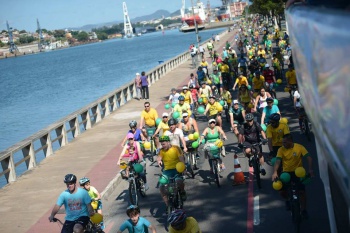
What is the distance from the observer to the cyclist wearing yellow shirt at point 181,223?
871cm

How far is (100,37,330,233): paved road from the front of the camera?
11953mm

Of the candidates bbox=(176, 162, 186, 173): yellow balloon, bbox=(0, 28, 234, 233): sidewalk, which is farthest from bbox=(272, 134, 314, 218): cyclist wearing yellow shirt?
bbox=(0, 28, 234, 233): sidewalk

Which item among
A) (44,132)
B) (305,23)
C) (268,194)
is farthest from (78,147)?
(305,23)

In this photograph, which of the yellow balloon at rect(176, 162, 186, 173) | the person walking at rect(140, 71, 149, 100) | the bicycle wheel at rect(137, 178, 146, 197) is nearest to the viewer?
the yellow balloon at rect(176, 162, 186, 173)

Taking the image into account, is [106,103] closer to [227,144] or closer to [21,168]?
[21,168]

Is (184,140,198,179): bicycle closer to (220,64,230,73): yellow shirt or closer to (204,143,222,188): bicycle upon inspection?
(204,143,222,188): bicycle

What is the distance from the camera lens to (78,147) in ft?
79.3

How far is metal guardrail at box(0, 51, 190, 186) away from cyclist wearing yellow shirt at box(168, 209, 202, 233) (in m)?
10.9

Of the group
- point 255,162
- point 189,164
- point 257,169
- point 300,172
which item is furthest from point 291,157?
point 189,164

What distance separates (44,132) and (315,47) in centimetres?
1935

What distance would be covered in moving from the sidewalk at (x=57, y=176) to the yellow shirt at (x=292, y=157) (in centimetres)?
553

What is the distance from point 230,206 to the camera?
13.5 meters

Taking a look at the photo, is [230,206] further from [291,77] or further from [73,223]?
[291,77]

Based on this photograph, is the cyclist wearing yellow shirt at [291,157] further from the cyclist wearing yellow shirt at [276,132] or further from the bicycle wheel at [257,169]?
the bicycle wheel at [257,169]
